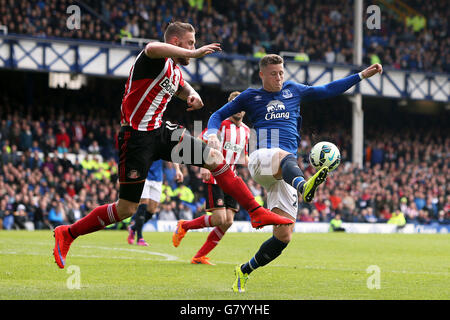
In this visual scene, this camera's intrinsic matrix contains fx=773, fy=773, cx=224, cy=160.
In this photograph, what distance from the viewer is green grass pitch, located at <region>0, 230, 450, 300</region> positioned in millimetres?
7082

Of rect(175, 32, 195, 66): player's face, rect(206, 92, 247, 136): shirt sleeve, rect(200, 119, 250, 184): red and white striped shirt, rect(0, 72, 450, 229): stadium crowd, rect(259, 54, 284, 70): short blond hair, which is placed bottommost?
rect(0, 72, 450, 229): stadium crowd

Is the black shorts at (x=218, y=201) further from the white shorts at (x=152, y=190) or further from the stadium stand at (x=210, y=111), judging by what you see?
the stadium stand at (x=210, y=111)

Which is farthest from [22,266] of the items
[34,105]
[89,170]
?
[34,105]

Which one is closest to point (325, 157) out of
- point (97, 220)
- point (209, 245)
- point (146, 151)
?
point (146, 151)

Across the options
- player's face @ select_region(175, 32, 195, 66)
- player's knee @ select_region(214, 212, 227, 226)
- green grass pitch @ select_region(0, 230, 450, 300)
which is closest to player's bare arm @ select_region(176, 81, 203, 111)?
player's face @ select_region(175, 32, 195, 66)

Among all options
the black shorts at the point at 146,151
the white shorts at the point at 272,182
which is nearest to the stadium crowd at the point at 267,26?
the white shorts at the point at 272,182

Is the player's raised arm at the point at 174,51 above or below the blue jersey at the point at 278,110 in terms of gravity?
above

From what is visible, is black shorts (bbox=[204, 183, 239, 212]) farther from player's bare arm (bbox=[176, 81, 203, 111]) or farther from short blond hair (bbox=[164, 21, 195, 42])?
short blond hair (bbox=[164, 21, 195, 42])

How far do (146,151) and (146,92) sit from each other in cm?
56

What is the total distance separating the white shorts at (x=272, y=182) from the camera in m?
7.79

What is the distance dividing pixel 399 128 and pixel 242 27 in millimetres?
10221

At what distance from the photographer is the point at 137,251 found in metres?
12.8

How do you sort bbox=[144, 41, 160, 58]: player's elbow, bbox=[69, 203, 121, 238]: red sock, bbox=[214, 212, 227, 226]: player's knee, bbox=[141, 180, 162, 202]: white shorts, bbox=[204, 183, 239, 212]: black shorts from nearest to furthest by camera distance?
bbox=[144, 41, 160, 58]: player's elbow, bbox=[69, 203, 121, 238]: red sock, bbox=[214, 212, 227, 226]: player's knee, bbox=[204, 183, 239, 212]: black shorts, bbox=[141, 180, 162, 202]: white shorts
